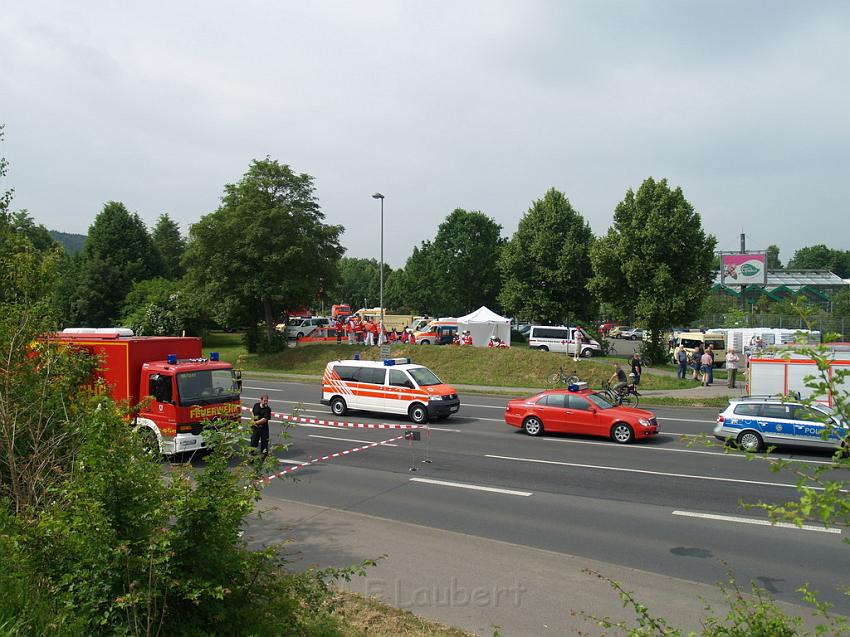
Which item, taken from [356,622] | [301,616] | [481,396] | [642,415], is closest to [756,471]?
[642,415]

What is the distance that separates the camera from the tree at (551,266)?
165 ft

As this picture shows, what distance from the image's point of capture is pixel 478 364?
33.8 meters

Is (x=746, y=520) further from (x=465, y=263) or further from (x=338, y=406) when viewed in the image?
(x=465, y=263)

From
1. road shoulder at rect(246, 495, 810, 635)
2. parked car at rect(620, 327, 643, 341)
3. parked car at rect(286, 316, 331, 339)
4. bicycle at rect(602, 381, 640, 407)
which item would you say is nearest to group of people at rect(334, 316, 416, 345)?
parked car at rect(286, 316, 331, 339)

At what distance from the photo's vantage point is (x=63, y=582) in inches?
173

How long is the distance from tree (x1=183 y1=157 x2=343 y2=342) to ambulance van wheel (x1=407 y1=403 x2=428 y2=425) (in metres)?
21.8

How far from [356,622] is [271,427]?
13572 millimetres

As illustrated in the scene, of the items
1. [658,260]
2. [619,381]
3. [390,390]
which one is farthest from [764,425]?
[658,260]

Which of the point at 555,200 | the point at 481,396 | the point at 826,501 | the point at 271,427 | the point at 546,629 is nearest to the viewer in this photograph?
the point at 826,501

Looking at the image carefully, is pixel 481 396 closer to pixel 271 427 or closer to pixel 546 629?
pixel 271 427

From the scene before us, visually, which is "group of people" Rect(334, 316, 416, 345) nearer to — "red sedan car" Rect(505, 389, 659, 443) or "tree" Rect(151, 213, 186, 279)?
"red sedan car" Rect(505, 389, 659, 443)

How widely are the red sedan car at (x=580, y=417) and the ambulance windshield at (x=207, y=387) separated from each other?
25.6ft

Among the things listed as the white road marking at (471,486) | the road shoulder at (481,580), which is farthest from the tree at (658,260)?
the road shoulder at (481,580)

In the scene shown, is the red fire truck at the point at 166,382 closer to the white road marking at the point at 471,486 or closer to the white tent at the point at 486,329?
the white road marking at the point at 471,486
